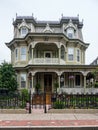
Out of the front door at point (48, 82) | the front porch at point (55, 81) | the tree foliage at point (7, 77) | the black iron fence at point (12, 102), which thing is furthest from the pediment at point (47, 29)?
the black iron fence at point (12, 102)

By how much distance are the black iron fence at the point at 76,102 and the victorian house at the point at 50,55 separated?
1638cm

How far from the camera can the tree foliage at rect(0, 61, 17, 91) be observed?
33.0 metres

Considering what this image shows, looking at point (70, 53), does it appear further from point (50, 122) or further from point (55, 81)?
point (50, 122)

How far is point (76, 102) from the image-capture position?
16.8m

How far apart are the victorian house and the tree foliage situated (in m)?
2.13

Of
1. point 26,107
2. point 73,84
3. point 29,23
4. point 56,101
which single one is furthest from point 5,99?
point 29,23

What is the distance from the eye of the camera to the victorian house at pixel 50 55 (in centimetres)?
3431

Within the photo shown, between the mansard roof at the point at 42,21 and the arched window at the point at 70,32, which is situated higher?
the mansard roof at the point at 42,21

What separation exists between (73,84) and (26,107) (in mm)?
19871

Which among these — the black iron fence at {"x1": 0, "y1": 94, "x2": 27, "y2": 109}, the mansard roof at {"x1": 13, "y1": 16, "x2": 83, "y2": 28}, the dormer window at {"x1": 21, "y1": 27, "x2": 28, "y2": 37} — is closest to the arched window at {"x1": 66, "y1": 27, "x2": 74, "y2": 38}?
the mansard roof at {"x1": 13, "y1": 16, "x2": 83, "y2": 28}

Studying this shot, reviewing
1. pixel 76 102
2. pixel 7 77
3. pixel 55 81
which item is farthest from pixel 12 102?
pixel 55 81

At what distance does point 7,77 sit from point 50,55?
276 inches

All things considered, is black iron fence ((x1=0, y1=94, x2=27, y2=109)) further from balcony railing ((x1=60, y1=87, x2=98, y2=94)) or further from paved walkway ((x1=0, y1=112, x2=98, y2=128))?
balcony railing ((x1=60, y1=87, x2=98, y2=94))

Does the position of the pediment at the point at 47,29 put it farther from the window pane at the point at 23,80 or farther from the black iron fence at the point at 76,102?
the black iron fence at the point at 76,102
